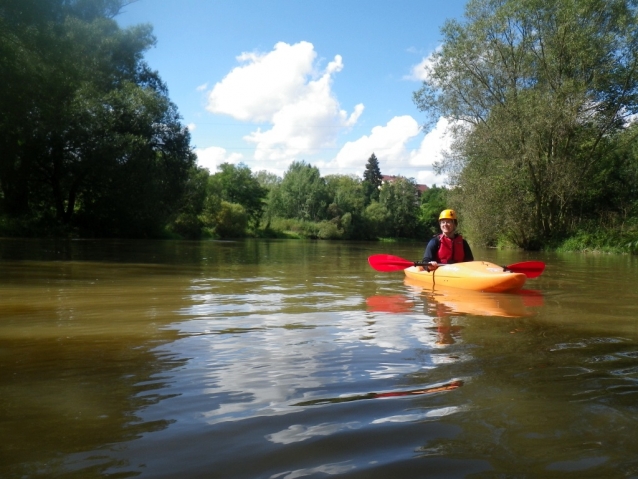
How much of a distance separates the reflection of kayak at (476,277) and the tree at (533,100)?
15.5 m

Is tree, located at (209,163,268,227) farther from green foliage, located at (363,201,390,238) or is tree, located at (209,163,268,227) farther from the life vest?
the life vest

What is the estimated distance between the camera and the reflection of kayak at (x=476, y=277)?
664cm

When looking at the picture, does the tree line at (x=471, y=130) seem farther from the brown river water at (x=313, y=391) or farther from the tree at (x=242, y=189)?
the tree at (x=242, y=189)

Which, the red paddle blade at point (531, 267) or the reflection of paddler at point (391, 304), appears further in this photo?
the red paddle blade at point (531, 267)

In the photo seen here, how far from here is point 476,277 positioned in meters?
6.84

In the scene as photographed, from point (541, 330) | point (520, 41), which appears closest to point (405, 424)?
point (541, 330)

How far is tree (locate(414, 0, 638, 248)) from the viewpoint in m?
20.8

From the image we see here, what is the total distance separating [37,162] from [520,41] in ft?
73.1

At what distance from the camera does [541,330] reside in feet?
13.9

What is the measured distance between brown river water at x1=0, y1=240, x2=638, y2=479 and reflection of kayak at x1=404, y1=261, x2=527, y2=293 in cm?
125

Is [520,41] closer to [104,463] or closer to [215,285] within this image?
[215,285]

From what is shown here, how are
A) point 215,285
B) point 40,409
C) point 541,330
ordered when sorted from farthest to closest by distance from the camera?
point 215,285 < point 541,330 < point 40,409

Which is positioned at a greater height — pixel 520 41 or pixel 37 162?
pixel 520 41

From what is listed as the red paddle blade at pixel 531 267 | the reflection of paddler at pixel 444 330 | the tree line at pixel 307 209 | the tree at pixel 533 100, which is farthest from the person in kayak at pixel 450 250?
the tree line at pixel 307 209
